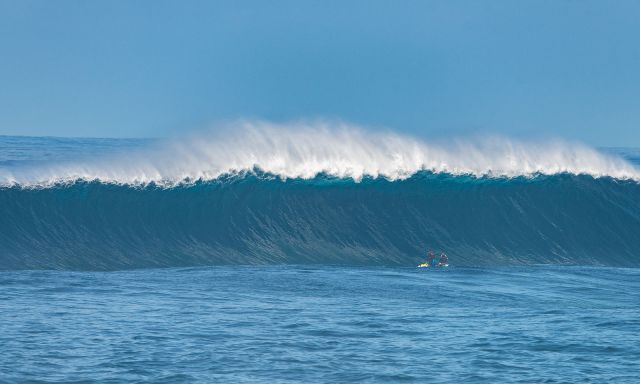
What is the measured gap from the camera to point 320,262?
17531mm

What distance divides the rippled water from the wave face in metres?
2.90

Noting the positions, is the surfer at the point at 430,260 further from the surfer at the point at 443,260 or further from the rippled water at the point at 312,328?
the rippled water at the point at 312,328

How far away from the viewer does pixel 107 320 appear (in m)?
10.7

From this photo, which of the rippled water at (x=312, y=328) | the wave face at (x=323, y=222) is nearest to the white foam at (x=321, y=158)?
the wave face at (x=323, y=222)

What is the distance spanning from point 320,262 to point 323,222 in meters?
2.41

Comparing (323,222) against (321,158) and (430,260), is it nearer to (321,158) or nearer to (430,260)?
(321,158)

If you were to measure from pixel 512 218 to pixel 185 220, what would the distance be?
731 centimetres

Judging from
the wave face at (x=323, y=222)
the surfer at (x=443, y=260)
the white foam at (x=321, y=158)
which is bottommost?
the surfer at (x=443, y=260)

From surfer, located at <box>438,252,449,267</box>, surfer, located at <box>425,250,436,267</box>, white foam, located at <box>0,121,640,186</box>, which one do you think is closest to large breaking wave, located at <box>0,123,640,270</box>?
white foam, located at <box>0,121,640,186</box>

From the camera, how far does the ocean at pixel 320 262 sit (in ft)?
30.2

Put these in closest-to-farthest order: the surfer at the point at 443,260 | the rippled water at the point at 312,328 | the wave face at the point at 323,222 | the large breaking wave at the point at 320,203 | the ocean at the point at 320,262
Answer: the rippled water at the point at 312,328 → the ocean at the point at 320,262 → the surfer at the point at 443,260 → the wave face at the point at 323,222 → the large breaking wave at the point at 320,203

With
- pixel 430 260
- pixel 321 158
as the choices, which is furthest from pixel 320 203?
pixel 430 260

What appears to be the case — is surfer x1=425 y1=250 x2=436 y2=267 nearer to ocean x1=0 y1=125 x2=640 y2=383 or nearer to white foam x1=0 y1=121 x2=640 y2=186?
ocean x1=0 y1=125 x2=640 y2=383

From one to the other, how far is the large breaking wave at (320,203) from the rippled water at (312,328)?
3.17 m
